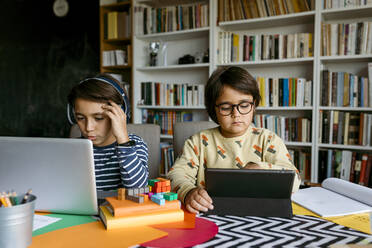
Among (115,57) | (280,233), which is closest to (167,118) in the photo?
(115,57)

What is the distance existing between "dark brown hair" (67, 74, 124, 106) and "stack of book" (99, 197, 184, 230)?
477 mm

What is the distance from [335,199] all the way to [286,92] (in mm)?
1805

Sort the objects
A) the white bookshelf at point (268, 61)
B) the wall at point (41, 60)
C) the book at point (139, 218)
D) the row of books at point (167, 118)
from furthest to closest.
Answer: the row of books at point (167, 118) → the wall at point (41, 60) → the white bookshelf at point (268, 61) → the book at point (139, 218)

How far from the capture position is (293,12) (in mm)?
2652

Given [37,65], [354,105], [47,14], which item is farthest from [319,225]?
[47,14]

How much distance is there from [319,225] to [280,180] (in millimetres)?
147

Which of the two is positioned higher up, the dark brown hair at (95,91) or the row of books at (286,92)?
the row of books at (286,92)

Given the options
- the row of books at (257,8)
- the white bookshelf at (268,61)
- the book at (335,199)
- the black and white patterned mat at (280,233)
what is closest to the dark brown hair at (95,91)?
the black and white patterned mat at (280,233)

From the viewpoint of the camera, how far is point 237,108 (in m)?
1.30

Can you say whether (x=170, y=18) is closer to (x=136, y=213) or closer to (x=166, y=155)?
(x=166, y=155)

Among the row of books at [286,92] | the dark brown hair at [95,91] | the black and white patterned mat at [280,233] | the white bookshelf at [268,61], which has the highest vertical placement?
the white bookshelf at [268,61]

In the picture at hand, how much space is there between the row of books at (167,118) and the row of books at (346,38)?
1.39 m

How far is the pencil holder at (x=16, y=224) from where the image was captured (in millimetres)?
625

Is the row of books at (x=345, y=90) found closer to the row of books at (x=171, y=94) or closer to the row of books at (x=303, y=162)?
the row of books at (x=303, y=162)
